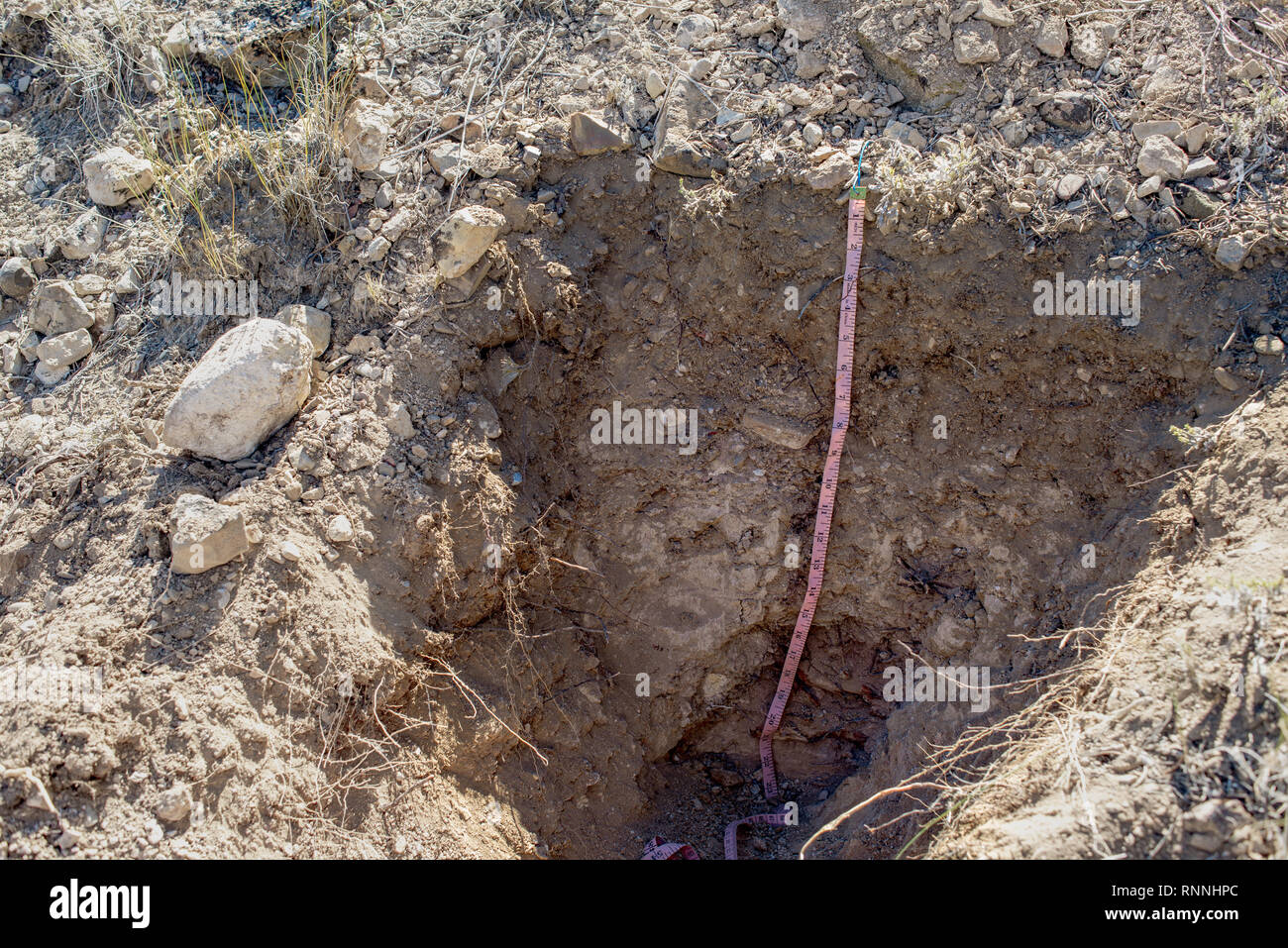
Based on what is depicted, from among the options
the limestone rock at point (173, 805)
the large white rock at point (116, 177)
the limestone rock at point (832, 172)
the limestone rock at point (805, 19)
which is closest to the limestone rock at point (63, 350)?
→ the large white rock at point (116, 177)

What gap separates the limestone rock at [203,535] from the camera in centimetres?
278

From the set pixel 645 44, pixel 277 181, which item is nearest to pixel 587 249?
pixel 645 44

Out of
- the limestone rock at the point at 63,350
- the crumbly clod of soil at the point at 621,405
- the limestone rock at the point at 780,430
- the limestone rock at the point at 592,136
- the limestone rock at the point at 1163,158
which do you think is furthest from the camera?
the limestone rock at the point at 780,430

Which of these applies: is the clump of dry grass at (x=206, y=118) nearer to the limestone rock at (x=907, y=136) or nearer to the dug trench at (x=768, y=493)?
the dug trench at (x=768, y=493)

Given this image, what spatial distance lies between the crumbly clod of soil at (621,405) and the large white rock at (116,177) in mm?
29

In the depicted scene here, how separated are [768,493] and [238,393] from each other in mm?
2149

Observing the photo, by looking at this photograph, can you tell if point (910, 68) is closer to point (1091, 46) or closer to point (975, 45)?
point (975, 45)

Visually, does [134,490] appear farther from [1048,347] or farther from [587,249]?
[1048,347]

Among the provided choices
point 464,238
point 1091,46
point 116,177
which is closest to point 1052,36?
point 1091,46

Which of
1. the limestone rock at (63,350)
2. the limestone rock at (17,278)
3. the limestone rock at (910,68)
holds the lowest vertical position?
the limestone rock at (63,350)

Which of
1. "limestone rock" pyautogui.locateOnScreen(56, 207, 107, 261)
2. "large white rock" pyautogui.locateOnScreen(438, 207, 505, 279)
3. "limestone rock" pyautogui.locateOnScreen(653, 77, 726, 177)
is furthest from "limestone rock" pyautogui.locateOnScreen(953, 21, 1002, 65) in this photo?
"limestone rock" pyautogui.locateOnScreen(56, 207, 107, 261)

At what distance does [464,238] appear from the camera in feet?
11.0

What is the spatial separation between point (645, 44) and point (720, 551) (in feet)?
7.36

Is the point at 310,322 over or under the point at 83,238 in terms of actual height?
under
